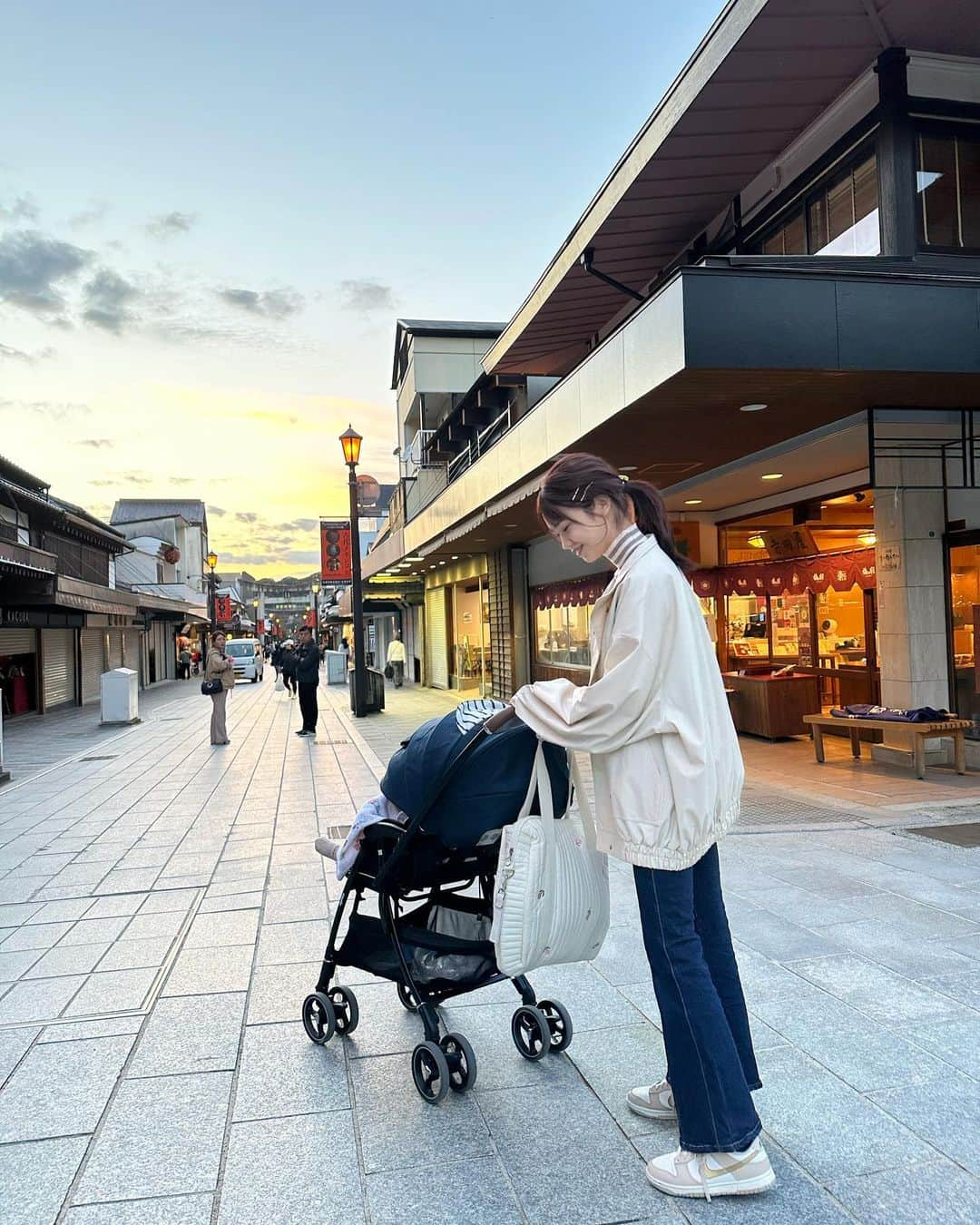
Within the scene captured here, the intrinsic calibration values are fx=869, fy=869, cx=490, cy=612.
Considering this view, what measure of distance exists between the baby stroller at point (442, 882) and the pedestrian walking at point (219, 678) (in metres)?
10.7

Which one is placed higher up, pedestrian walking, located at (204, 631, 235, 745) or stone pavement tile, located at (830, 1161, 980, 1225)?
pedestrian walking, located at (204, 631, 235, 745)

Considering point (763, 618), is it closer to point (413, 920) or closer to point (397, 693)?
point (413, 920)

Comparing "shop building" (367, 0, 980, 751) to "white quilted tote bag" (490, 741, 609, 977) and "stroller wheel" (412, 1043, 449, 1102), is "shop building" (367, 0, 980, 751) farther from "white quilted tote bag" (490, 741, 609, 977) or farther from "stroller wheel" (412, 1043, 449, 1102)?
"stroller wheel" (412, 1043, 449, 1102)

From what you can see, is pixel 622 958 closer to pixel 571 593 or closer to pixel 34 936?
pixel 34 936

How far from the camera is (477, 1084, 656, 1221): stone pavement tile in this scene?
7.54ft

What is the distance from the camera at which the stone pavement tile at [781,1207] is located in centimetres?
222

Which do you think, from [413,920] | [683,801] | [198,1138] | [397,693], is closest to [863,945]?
[413,920]

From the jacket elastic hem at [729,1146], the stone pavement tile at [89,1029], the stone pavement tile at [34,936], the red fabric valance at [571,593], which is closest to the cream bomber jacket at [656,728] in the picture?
the jacket elastic hem at [729,1146]

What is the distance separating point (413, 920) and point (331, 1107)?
0.71 metres

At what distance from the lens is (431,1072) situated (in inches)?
113

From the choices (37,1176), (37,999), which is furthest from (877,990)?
(37,999)

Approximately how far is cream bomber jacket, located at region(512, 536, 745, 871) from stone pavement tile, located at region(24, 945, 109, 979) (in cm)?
319

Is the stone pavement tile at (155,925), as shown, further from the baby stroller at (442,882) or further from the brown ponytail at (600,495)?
the brown ponytail at (600,495)

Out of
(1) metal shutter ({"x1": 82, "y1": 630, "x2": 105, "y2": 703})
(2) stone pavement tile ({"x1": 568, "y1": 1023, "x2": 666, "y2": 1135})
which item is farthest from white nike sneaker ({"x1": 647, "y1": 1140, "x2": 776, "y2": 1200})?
(1) metal shutter ({"x1": 82, "y1": 630, "x2": 105, "y2": 703})
